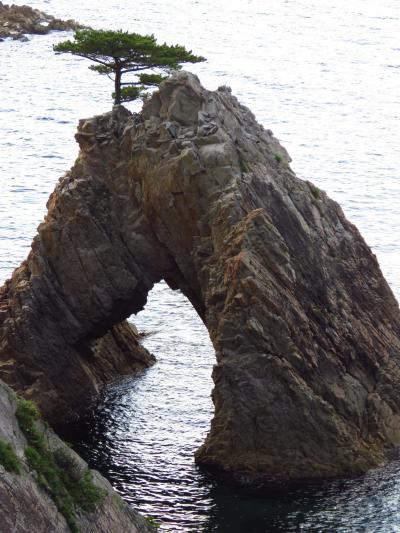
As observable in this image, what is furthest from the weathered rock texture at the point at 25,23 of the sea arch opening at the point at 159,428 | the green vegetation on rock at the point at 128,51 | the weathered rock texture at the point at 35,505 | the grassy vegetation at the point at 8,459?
the grassy vegetation at the point at 8,459

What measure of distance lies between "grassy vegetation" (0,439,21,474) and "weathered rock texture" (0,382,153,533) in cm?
19

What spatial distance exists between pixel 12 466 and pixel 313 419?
61.9ft

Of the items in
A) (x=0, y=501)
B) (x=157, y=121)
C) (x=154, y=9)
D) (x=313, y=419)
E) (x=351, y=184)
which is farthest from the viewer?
(x=154, y=9)

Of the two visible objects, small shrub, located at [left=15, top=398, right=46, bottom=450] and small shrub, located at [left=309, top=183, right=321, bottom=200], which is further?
small shrub, located at [left=309, top=183, right=321, bottom=200]

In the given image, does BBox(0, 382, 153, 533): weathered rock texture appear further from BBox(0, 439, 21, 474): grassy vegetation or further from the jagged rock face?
the jagged rock face

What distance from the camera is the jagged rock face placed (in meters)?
46.0

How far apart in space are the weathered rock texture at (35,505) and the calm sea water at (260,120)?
276 inches

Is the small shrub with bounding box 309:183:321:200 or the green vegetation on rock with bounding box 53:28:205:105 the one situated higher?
the green vegetation on rock with bounding box 53:28:205:105

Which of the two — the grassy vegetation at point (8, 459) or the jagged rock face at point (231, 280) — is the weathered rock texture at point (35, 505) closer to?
the grassy vegetation at point (8, 459)

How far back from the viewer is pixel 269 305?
152ft

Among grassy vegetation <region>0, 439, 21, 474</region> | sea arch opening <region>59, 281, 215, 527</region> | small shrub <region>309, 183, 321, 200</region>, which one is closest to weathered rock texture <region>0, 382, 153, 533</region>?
grassy vegetation <region>0, 439, 21, 474</region>

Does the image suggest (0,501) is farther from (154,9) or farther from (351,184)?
(154,9)

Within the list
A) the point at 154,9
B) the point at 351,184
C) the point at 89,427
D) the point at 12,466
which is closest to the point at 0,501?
the point at 12,466

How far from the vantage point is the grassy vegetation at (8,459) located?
29.9 metres
